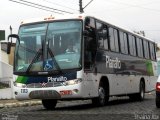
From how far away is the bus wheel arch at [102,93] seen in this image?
1959 centimetres

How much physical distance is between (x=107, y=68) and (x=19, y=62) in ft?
12.4

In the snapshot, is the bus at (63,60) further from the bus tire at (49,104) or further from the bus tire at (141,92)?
the bus tire at (141,92)

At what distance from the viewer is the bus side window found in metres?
18.2

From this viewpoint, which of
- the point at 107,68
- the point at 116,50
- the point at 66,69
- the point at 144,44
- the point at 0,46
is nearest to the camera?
the point at 66,69

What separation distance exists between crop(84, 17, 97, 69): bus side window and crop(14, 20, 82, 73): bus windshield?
1.12 feet

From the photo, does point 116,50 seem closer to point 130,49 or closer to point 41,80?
point 130,49

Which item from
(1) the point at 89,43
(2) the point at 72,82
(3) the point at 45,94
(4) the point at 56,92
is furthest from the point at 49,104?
(1) the point at 89,43

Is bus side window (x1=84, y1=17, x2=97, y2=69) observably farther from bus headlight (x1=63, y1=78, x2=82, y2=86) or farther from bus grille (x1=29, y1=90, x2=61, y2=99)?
bus grille (x1=29, y1=90, x2=61, y2=99)

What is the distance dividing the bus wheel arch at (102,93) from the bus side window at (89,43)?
1.52 m

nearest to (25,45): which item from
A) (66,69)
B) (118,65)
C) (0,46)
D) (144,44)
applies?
(66,69)

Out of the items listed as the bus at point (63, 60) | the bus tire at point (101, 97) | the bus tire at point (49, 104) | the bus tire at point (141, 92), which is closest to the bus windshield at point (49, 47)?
the bus at point (63, 60)

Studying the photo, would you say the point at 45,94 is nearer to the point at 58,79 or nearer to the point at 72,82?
the point at 58,79

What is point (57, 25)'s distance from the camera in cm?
1858

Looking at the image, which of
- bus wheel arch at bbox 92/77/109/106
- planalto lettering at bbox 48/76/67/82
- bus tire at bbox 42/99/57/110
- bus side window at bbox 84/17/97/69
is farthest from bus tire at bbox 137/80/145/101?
planalto lettering at bbox 48/76/67/82
